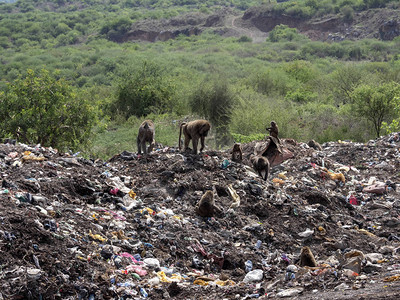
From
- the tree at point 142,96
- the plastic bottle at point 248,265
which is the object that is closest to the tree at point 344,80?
the tree at point 142,96

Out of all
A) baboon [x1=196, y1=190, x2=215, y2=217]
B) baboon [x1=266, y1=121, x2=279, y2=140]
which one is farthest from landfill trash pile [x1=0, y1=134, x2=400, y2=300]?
baboon [x1=266, y1=121, x2=279, y2=140]

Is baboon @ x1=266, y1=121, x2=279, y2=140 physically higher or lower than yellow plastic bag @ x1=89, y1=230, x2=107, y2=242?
higher

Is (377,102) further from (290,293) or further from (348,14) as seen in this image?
(348,14)

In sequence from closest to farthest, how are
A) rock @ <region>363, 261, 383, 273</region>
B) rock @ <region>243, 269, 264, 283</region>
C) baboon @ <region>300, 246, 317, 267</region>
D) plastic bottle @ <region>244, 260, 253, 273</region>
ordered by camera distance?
rock @ <region>363, 261, 383, 273</region> < rock @ <region>243, 269, 264, 283</region> < baboon @ <region>300, 246, 317, 267</region> < plastic bottle @ <region>244, 260, 253, 273</region>

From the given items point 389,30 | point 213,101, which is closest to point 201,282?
point 213,101

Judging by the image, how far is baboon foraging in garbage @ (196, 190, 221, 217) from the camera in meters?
8.41

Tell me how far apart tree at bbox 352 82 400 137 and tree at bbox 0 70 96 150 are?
12.2m

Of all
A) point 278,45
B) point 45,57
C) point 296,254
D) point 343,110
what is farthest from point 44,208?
point 278,45

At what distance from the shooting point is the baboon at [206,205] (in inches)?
331

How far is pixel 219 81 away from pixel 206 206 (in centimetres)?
1961

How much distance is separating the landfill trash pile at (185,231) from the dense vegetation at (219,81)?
21.4 feet

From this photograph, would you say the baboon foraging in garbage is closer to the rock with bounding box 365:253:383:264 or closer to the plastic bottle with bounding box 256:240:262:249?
the plastic bottle with bounding box 256:240:262:249

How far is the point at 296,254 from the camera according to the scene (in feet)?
26.2

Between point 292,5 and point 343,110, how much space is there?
6660cm
